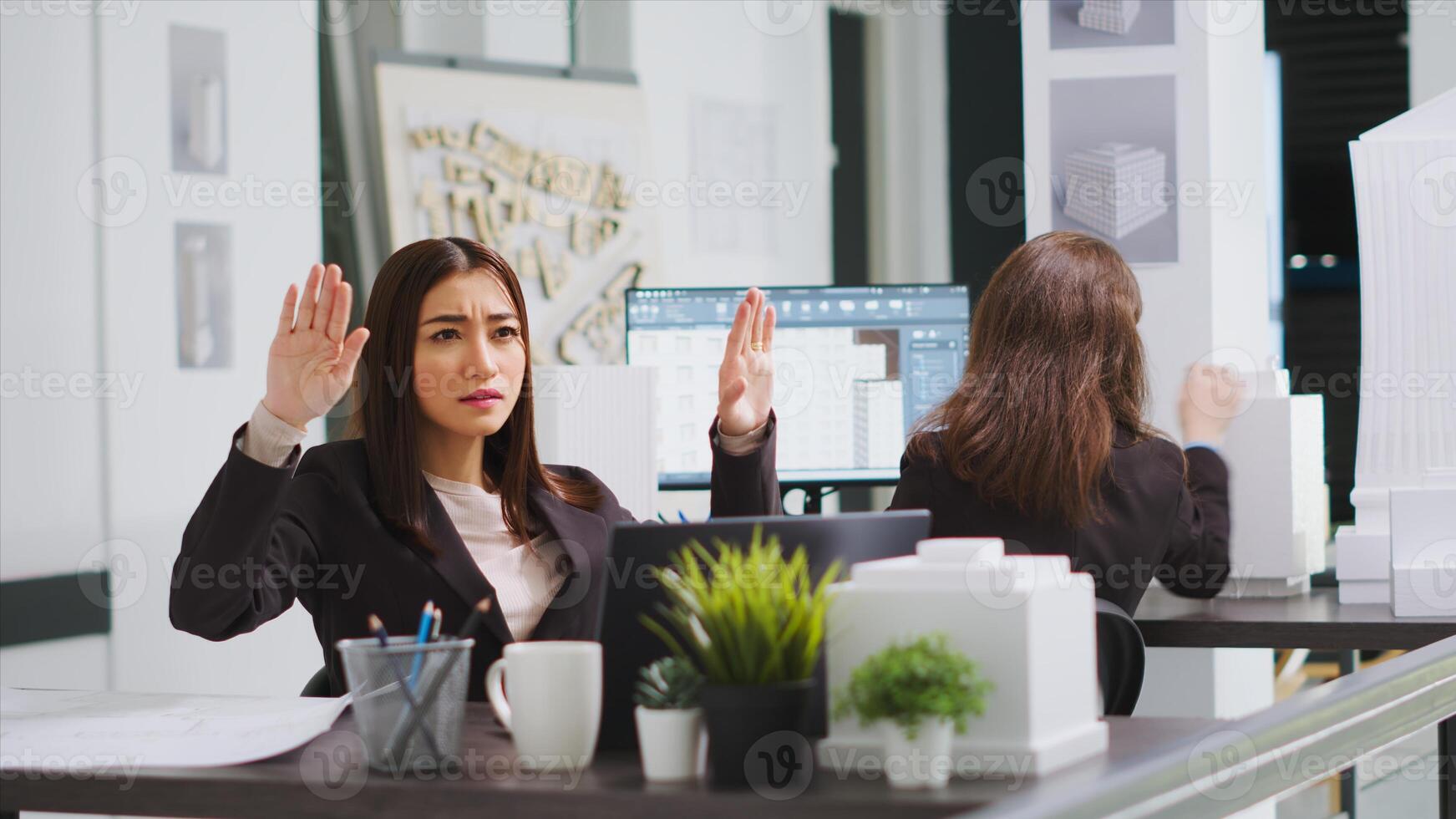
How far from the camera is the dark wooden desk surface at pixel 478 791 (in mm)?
1041

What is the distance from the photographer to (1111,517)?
2.19 m

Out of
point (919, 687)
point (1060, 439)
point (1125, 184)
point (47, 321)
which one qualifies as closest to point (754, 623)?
point (919, 687)

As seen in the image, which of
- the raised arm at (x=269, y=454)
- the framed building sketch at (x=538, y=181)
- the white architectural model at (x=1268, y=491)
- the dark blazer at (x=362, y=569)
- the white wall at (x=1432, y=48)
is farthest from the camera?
the framed building sketch at (x=538, y=181)

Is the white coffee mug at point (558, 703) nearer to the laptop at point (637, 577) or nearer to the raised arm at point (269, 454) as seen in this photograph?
the laptop at point (637, 577)

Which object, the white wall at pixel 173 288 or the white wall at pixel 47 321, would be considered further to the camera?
the white wall at pixel 173 288

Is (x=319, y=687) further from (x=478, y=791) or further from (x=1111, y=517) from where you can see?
(x=1111, y=517)

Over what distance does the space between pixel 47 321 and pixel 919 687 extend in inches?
105

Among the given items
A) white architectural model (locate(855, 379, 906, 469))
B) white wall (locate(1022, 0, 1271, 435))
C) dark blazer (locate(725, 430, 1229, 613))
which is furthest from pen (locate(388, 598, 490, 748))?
white wall (locate(1022, 0, 1271, 435))

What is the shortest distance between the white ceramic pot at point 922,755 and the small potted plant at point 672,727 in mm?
151

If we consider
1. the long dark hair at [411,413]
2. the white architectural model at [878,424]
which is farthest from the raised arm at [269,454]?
the white architectural model at [878,424]

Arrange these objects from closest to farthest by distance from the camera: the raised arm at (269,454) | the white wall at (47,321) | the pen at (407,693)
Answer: the pen at (407,693), the raised arm at (269,454), the white wall at (47,321)

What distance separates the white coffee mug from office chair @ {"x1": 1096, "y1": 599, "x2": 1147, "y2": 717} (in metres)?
0.84

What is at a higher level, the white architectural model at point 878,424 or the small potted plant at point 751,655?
the white architectural model at point 878,424

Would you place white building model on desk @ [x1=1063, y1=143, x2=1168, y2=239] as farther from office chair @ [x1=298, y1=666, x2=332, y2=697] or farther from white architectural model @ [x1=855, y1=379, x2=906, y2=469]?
office chair @ [x1=298, y1=666, x2=332, y2=697]
